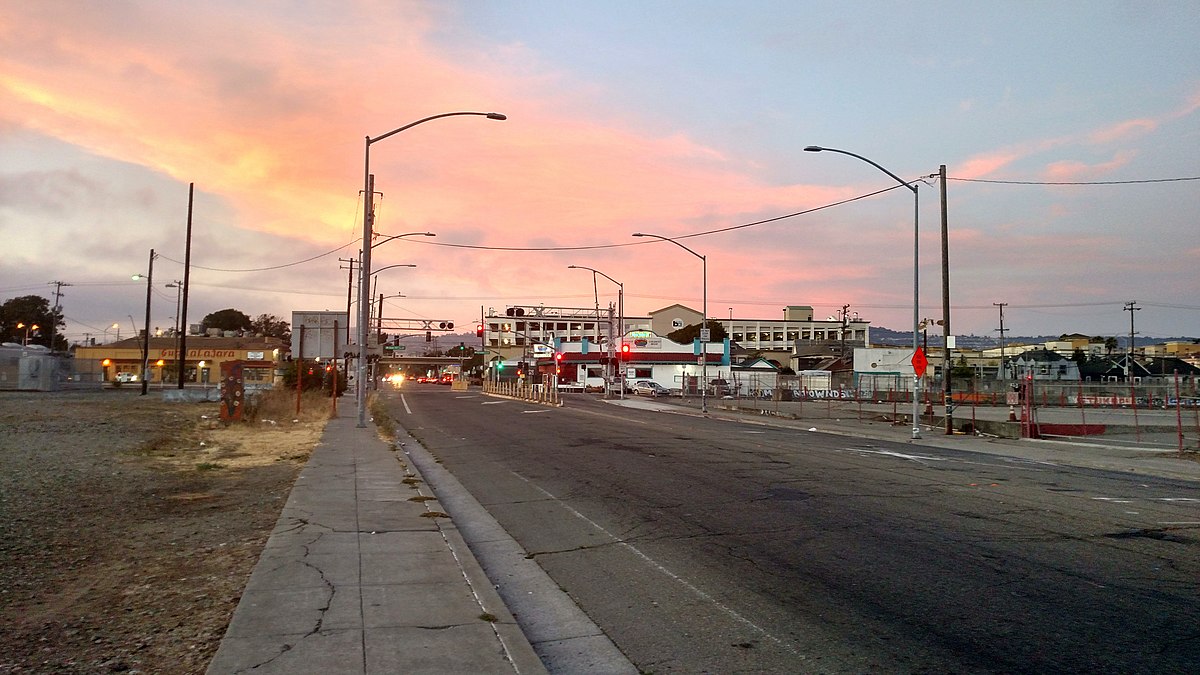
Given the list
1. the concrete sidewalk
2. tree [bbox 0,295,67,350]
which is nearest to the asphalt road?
the concrete sidewalk

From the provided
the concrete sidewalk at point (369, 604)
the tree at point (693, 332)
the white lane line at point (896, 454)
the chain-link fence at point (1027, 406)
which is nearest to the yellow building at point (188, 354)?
the chain-link fence at point (1027, 406)

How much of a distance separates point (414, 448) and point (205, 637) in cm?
1771

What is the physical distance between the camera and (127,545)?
928 centimetres

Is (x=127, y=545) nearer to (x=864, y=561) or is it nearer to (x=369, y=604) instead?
(x=369, y=604)

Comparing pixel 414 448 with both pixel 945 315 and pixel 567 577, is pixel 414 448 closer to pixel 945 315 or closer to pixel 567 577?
pixel 567 577

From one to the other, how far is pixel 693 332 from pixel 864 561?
16014cm

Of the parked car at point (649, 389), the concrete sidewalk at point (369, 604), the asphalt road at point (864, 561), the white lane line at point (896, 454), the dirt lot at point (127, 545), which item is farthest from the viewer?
the parked car at point (649, 389)

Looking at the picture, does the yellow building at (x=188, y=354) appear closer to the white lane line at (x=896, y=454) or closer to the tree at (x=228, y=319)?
the tree at (x=228, y=319)

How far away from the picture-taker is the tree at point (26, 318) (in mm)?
124725

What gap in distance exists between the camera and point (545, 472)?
55.1 feet

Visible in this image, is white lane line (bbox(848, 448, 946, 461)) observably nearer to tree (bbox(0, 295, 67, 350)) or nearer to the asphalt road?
the asphalt road

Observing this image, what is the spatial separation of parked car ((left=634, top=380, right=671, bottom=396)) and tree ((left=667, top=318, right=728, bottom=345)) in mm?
69141

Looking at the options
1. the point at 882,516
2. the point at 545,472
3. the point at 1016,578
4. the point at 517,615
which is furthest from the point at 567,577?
the point at 545,472

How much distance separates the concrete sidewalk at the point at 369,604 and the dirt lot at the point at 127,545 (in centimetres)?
31
